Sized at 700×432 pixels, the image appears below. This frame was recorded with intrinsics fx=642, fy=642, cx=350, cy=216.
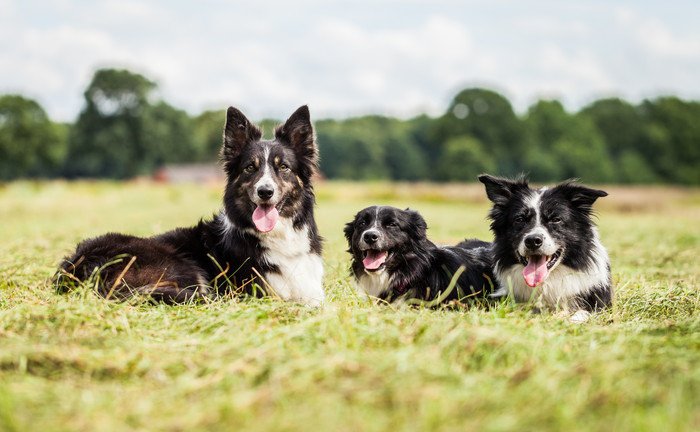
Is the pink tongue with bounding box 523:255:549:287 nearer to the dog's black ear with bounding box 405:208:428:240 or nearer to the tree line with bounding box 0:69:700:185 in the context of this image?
the dog's black ear with bounding box 405:208:428:240

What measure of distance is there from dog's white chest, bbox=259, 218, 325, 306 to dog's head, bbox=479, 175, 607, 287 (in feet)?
5.68

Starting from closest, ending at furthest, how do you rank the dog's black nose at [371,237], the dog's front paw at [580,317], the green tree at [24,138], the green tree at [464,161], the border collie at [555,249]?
the dog's front paw at [580,317], the border collie at [555,249], the dog's black nose at [371,237], the green tree at [24,138], the green tree at [464,161]

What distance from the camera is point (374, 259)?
6035mm

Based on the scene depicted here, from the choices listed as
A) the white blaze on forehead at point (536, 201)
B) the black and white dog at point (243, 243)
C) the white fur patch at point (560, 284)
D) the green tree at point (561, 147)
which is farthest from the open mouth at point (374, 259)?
the green tree at point (561, 147)

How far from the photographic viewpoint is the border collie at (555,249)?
214 inches

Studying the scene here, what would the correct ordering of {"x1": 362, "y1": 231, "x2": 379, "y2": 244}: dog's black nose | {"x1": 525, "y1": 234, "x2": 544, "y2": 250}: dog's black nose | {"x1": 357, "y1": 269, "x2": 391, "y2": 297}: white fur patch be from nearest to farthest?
{"x1": 525, "y1": 234, "x2": 544, "y2": 250}: dog's black nose < {"x1": 362, "y1": 231, "x2": 379, "y2": 244}: dog's black nose < {"x1": 357, "y1": 269, "x2": 391, "y2": 297}: white fur patch

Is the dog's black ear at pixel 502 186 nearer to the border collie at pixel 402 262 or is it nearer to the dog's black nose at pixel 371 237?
the border collie at pixel 402 262

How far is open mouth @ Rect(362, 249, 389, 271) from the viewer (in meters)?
5.99

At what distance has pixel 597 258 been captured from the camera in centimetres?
568

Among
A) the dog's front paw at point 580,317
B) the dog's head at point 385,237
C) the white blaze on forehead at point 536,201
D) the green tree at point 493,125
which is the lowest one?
the dog's front paw at point 580,317

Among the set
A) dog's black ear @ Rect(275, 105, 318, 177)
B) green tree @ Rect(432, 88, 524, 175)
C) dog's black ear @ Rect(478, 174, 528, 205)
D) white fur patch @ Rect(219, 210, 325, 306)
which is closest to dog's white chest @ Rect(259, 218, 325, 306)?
white fur patch @ Rect(219, 210, 325, 306)

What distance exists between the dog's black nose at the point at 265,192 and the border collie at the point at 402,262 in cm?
97

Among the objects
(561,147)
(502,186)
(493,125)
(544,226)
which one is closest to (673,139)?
(561,147)

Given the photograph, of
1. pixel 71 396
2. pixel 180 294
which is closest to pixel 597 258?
pixel 180 294
